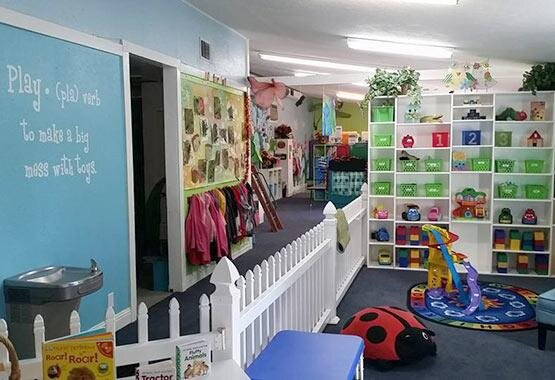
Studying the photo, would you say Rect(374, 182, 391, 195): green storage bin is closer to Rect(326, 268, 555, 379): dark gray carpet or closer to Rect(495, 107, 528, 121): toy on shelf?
Rect(495, 107, 528, 121): toy on shelf

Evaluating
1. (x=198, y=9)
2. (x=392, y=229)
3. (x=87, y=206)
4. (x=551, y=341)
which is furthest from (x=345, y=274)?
(x=198, y=9)

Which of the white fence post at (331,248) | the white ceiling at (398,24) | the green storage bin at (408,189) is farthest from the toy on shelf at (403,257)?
the white ceiling at (398,24)

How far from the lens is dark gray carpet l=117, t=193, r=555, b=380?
11.4ft

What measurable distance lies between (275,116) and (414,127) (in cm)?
662

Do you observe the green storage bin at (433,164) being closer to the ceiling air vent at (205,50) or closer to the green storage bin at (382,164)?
the green storage bin at (382,164)

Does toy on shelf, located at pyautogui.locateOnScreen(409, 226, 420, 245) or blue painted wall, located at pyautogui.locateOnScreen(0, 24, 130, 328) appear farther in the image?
toy on shelf, located at pyautogui.locateOnScreen(409, 226, 420, 245)

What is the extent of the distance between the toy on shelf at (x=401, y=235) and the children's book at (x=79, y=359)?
5118mm

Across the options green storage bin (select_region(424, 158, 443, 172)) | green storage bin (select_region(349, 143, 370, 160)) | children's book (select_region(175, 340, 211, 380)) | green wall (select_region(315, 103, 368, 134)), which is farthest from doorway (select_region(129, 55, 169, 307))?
green wall (select_region(315, 103, 368, 134))

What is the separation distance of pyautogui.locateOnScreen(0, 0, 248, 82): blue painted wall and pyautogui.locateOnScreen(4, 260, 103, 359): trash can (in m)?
1.65

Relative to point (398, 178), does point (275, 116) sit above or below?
above

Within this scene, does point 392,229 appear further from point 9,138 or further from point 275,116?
point 275,116

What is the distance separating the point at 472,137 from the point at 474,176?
0.50 metres

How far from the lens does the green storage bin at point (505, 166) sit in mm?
5980

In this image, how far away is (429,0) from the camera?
3643mm
